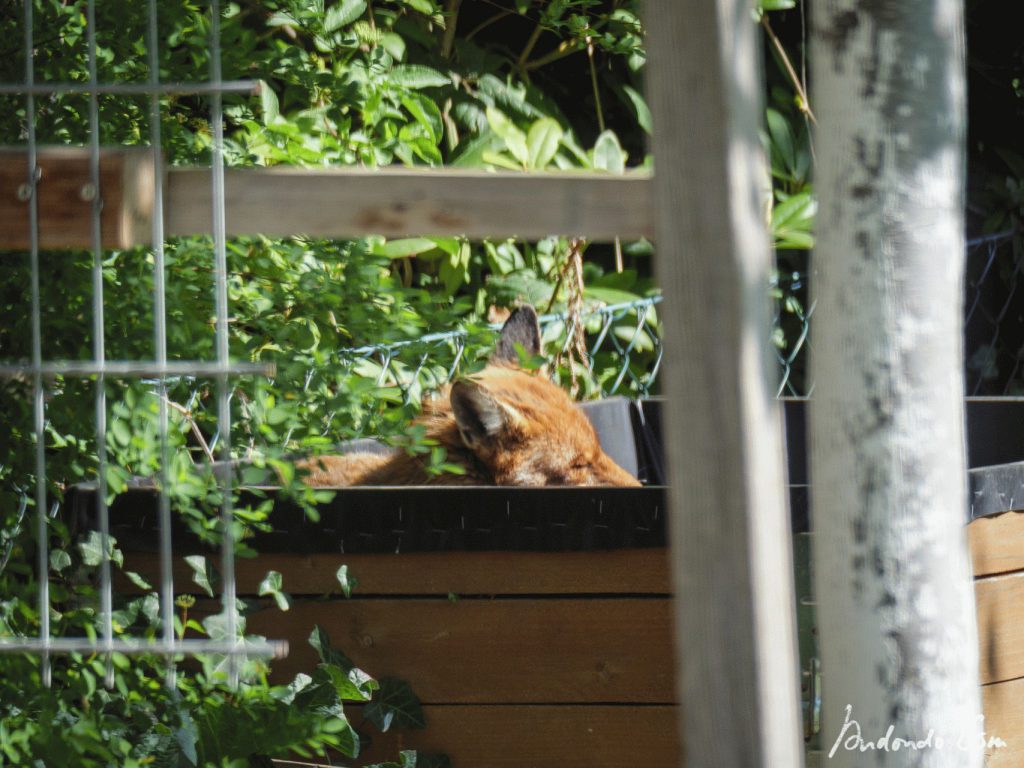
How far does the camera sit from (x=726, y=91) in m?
1.28

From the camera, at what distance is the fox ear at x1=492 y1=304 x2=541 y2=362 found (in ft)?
12.7

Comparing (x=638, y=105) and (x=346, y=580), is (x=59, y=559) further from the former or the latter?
(x=638, y=105)

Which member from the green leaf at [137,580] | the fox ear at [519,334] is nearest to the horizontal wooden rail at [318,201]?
the green leaf at [137,580]

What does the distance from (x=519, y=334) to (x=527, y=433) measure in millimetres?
677

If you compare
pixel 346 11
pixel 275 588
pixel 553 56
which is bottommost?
pixel 275 588

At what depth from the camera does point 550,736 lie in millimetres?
2473

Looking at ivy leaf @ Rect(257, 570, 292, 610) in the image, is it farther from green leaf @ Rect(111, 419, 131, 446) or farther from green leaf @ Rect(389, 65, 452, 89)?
green leaf @ Rect(389, 65, 452, 89)

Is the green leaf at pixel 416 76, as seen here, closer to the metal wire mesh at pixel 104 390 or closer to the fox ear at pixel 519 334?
the fox ear at pixel 519 334

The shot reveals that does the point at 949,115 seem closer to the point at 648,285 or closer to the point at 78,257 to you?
the point at 78,257

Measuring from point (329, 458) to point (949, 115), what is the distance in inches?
87.3

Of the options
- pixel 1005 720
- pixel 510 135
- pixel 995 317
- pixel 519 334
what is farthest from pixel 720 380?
pixel 995 317


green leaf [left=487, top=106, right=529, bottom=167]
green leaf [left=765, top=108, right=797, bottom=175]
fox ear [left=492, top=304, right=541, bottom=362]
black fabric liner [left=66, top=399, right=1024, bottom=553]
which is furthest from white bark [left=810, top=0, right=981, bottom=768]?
green leaf [left=765, top=108, right=797, bottom=175]

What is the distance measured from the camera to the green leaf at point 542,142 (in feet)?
16.5

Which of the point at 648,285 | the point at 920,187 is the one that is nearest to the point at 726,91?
the point at 920,187
